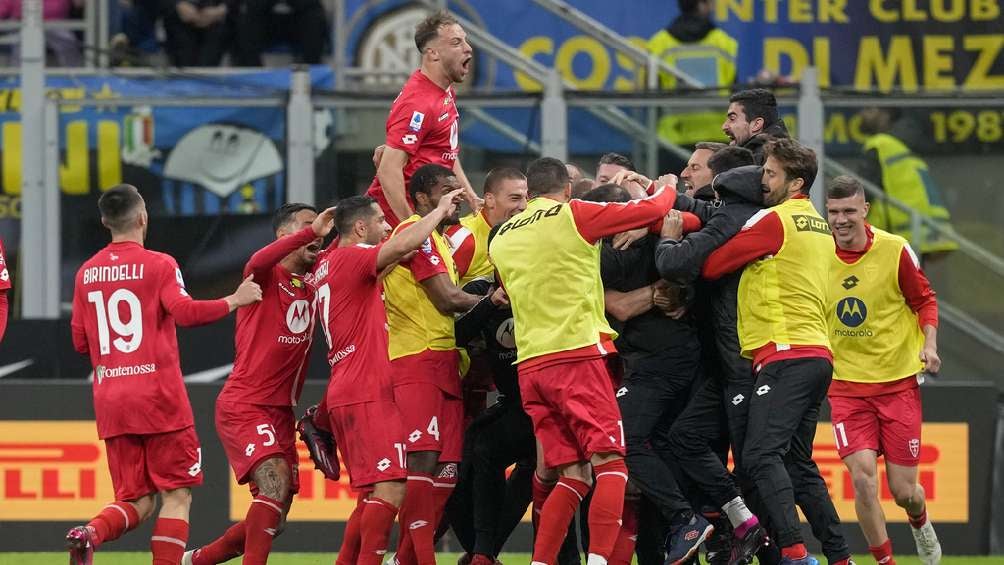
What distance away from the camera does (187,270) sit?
13.6 metres

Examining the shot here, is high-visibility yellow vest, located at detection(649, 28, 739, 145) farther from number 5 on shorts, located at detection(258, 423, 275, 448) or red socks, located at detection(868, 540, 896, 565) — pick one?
number 5 on shorts, located at detection(258, 423, 275, 448)

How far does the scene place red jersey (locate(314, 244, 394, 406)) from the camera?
30.4 feet

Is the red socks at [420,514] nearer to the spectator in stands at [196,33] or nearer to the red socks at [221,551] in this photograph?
the red socks at [221,551]

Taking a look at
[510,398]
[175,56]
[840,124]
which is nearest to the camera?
[510,398]

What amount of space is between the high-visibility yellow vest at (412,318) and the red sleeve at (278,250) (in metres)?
0.51

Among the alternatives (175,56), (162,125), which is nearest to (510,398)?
(162,125)

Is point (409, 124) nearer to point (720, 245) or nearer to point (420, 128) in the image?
point (420, 128)

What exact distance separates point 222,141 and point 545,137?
253 centimetres

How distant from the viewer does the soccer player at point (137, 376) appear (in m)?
9.34

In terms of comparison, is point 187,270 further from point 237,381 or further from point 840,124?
point 840,124

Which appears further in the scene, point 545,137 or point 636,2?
point 636,2

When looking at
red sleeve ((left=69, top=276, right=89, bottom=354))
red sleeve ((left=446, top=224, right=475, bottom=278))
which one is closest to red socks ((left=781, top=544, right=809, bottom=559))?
red sleeve ((left=446, top=224, right=475, bottom=278))

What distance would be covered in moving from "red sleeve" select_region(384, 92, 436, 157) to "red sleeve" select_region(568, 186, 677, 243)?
141 centimetres

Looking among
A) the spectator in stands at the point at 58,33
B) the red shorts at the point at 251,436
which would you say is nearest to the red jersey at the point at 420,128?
the red shorts at the point at 251,436
